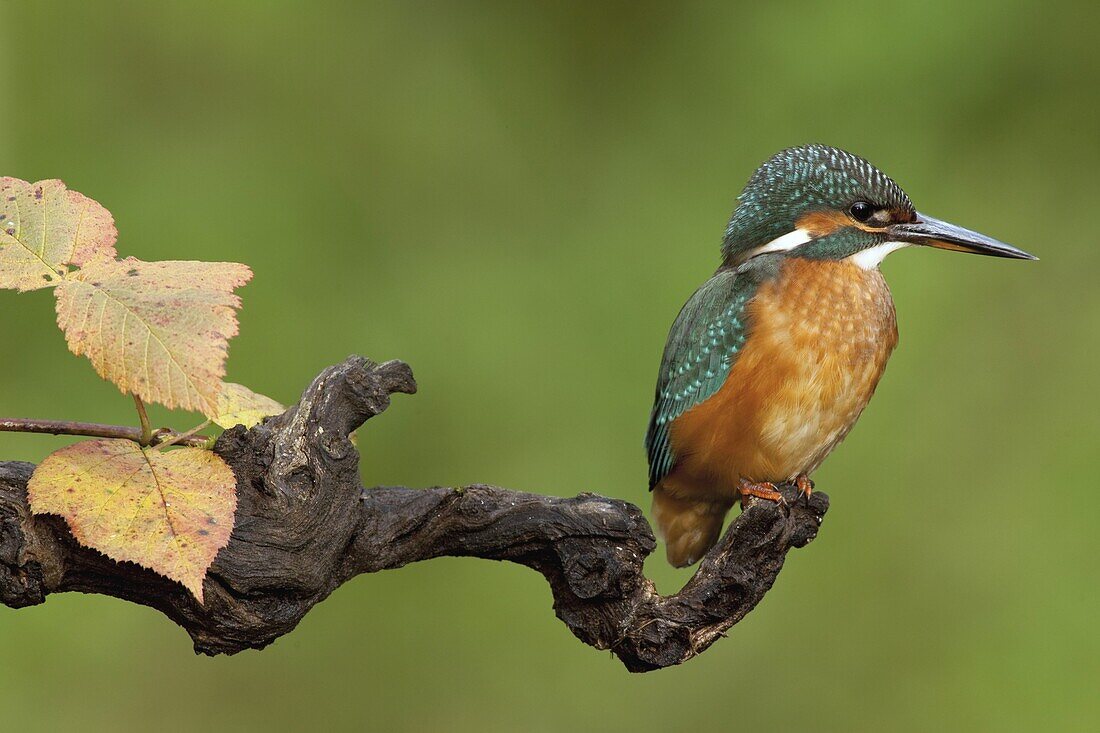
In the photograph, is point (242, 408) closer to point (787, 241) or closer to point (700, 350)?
point (700, 350)

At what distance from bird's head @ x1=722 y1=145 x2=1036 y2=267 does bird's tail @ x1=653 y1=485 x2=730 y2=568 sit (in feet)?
1.37

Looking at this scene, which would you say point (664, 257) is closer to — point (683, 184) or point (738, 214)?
point (683, 184)

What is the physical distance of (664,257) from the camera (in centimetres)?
320

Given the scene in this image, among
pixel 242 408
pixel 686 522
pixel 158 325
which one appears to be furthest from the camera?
pixel 686 522

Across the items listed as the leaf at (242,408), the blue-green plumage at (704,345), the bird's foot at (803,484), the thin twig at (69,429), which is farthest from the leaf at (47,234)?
the bird's foot at (803,484)

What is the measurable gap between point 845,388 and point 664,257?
1196 mm

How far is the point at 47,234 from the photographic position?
48.9 inches

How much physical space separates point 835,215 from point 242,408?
98cm

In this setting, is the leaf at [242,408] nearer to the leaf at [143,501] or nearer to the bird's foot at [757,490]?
the leaf at [143,501]

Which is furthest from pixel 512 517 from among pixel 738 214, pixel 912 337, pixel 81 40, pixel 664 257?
pixel 81 40

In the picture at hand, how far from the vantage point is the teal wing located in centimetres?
204

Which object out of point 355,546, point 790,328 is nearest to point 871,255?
point 790,328

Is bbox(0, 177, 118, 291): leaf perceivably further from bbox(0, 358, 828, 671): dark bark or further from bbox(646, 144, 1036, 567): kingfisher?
bbox(646, 144, 1036, 567): kingfisher

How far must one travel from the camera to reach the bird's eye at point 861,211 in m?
2.05
